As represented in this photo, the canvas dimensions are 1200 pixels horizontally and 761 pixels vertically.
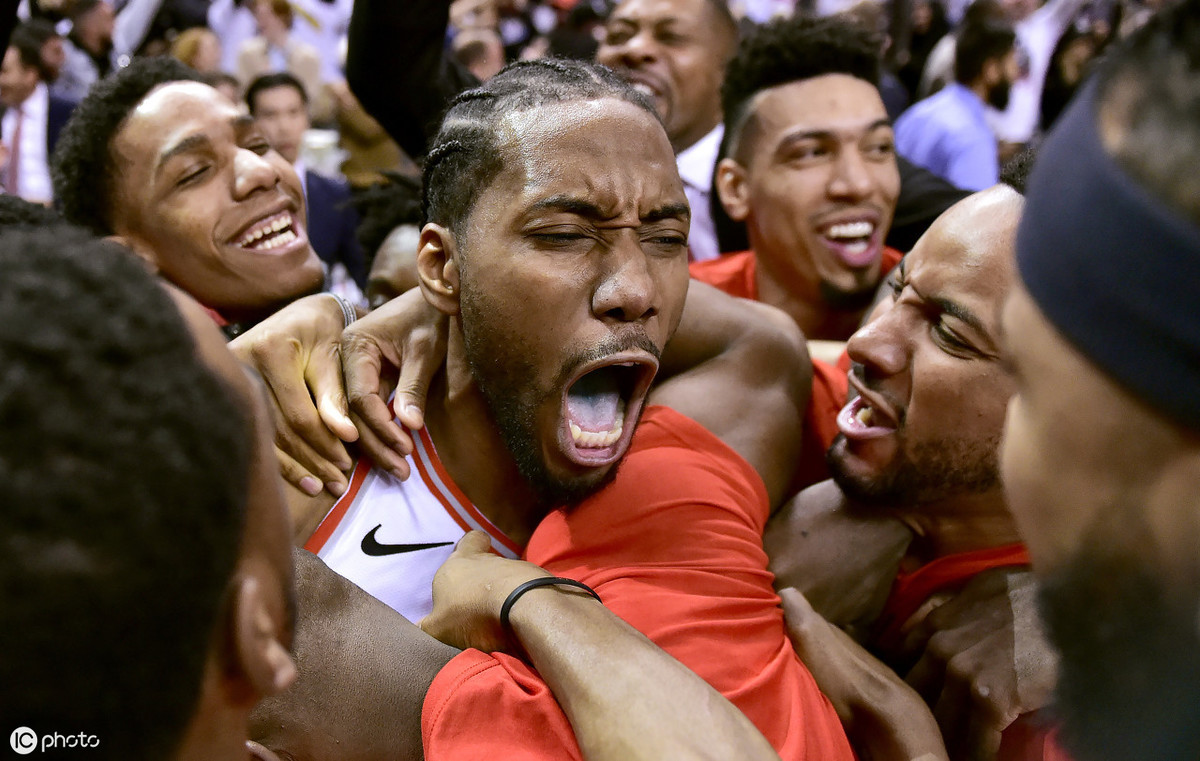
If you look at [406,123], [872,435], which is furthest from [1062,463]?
[406,123]

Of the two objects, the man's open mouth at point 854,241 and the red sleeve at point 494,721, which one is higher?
the red sleeve at point 494,721

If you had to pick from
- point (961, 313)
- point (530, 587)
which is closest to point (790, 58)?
point (961, 313)

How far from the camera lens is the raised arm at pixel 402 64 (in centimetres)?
364

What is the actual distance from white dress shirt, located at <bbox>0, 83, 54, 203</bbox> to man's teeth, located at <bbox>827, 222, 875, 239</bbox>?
531cm

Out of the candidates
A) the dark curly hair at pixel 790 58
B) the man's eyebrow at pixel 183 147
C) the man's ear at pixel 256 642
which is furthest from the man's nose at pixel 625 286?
the dark curly hair at pixel 790 58

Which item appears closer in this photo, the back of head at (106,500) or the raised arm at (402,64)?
the back of head at (106,500)

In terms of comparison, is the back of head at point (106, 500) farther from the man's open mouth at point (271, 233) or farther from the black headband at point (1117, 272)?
the man's open mouth at point (271, 233)

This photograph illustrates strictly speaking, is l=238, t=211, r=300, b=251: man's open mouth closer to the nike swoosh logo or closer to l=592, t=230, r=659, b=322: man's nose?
the nike swoosh logo

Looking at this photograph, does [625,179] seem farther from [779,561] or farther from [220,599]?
[220,599]

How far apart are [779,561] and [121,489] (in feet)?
5.73

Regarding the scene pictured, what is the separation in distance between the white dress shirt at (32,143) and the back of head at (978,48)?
237 inches

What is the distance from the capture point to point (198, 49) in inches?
318

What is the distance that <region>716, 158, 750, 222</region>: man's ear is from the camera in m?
4.06

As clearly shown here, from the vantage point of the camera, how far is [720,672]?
1938mm
